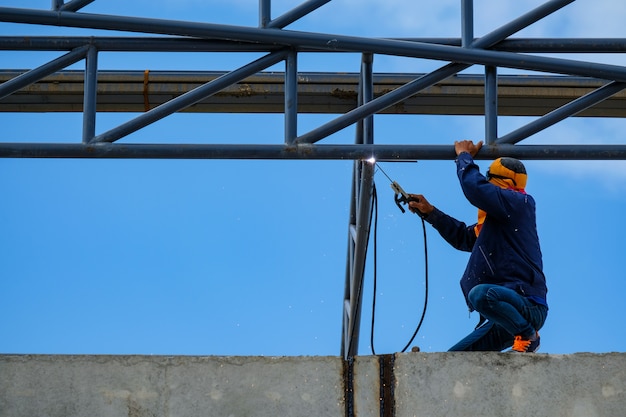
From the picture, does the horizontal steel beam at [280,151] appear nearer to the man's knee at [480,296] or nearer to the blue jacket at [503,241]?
the blue jacket at [503,241]

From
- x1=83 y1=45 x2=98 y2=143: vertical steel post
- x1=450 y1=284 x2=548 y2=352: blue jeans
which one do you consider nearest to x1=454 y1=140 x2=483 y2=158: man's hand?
x1=450 y1=284 x2=548 y2=352: blue jeans

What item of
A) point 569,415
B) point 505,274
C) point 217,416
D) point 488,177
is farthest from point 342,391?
point 488,177

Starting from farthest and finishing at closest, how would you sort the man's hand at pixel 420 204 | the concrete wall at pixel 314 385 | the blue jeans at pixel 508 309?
1. the man's hand at pixel 420 204
2. the blue jeans at pixel 508 309
3. the concrete wall at pixel 314 385

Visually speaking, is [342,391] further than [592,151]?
No

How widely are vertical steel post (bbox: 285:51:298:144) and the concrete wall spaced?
227cm

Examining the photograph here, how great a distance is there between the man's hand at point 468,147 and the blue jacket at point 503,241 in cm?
20

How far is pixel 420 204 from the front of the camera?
881 centimetres

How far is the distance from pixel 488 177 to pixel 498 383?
2057 mm

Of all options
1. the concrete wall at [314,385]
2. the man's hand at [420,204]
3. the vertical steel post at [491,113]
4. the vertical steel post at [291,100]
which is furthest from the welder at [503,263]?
the vertical steel post at [291,100]

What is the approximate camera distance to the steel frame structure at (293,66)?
8406 millimetres

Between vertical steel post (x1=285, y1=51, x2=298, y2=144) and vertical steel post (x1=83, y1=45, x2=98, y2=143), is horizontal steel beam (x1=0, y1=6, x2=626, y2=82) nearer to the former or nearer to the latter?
vertical steel post (x1=285, y1=51, x2=298, y2=144)

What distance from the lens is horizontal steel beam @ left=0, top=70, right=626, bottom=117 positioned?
33.4 feet

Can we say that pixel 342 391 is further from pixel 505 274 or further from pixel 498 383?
pixel 505 274

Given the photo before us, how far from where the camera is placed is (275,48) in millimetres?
8586
